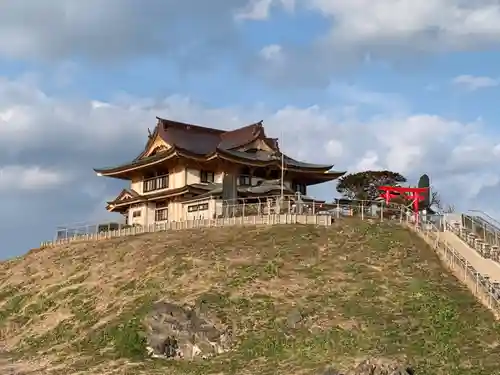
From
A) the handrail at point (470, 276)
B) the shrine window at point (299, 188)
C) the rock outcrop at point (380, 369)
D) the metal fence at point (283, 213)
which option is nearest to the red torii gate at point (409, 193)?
the metal fence at point (283, 213)

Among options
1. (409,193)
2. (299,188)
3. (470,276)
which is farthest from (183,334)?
(299,188)

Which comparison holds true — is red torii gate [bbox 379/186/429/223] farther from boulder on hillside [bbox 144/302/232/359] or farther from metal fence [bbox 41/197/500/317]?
boulder on hillside [bbox 144/302/232/359]

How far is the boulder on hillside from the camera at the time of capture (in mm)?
27625

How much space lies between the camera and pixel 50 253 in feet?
165

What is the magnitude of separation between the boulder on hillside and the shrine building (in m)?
22.5

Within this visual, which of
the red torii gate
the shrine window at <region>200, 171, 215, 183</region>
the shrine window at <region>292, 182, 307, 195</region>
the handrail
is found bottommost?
the handrail

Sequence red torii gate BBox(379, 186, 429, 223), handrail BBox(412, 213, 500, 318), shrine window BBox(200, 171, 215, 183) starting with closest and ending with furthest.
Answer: handrail BBox(412, 213, 500, 318), red torii gate BBox(379, 186, 429, 223), shrine window BBox(200, 171, 215, 183)

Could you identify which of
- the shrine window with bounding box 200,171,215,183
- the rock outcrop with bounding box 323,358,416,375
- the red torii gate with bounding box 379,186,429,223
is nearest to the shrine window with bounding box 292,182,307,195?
the shrine window with bounding box 200,171,215,183

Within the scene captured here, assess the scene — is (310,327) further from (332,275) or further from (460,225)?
(460,225)

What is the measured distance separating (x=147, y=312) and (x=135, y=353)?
9.61ft

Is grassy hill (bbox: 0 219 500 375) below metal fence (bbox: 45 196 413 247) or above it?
below

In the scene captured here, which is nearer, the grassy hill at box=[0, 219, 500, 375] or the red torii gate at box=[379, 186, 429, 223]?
the grassy hill at box=[0, 219, 500, 375]

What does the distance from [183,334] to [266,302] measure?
438 cm

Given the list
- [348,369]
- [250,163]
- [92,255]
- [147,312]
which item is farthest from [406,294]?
[250,163]
